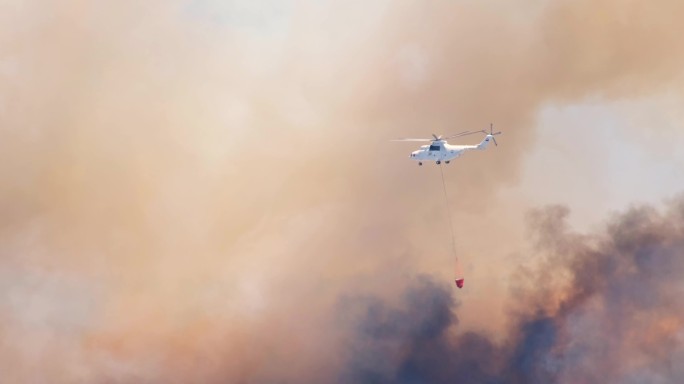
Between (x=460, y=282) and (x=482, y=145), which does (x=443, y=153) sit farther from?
(x=460, y=282)

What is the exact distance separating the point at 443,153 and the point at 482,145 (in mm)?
6811

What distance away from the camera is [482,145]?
387 ft

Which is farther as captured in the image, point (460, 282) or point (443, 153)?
point (460, 282)

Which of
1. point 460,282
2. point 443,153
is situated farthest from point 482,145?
point 460,282

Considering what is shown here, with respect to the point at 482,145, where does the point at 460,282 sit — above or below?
below

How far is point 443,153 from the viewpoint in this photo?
11456cm

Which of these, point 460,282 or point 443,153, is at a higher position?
point 443,153

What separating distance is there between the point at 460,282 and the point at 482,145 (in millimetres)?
20674

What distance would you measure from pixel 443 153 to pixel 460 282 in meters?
21.0
